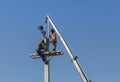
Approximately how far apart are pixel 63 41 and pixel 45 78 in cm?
270

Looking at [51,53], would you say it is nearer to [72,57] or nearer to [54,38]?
[54,38]

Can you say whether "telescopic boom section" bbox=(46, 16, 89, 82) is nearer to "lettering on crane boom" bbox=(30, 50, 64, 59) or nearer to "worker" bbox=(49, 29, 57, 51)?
"worker" bbox=(49, 29, 57, 51)

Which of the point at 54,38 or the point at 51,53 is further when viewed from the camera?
the point at 54,38

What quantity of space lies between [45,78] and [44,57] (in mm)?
1355

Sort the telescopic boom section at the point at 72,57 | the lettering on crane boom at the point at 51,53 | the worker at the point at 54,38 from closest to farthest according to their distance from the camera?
the telescopic boom section at the point at 72,57 → the lettering on crane boom at the point at 51,53 → the worker at the point at 54,38

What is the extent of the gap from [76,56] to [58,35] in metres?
2.04

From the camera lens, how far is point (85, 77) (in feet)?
219

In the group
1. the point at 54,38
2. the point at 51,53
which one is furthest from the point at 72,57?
the point at 54,38

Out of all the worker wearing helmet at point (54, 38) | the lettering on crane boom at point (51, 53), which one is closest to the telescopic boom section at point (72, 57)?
the worker wearing helmet at point (54, 38)

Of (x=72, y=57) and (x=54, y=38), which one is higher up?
(x=54, y=38)

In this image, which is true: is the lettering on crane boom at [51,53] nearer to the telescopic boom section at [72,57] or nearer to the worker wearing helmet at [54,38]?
the worker wearing helmet at [54,38]

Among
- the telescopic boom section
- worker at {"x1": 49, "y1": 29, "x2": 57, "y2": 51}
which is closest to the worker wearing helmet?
worker at {"x1": 49, "y1": 29, "x2": 57, "y2": 51}

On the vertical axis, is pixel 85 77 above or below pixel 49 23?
below

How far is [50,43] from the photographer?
224ft
